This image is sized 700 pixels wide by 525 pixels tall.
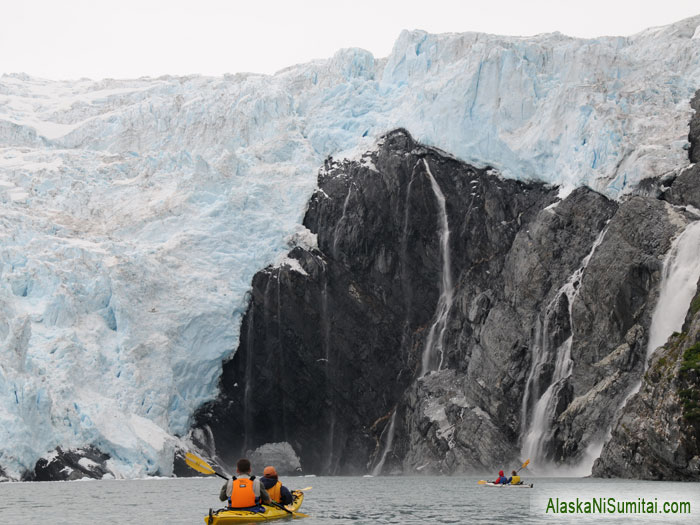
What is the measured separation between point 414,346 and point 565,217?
1234 centimetres

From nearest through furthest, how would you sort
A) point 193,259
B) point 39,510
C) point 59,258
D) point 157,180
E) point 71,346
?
point 39,510
point 71,346
point 59,258
point 193,259
point 157,180

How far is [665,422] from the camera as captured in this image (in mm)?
33781

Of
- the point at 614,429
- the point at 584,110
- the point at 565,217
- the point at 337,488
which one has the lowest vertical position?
the point at 337,488

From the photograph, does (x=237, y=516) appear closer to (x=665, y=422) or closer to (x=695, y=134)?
(x=665, y=422)

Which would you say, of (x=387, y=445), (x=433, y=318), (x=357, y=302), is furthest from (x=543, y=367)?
(x=357, y=302)

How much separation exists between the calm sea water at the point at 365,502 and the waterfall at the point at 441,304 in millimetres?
15810

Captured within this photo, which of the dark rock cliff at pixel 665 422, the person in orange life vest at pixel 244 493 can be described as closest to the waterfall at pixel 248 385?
the dark rock cliff at pixel 665 422

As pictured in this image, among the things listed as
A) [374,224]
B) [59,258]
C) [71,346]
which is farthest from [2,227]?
[374,224]

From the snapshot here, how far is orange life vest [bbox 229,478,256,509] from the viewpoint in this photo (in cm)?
2003

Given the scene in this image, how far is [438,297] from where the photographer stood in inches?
2232

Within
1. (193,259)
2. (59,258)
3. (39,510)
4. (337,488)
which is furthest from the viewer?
(193,259)

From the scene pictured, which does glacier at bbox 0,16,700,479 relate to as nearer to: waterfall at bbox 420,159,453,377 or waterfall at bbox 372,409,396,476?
waterfall at bbox 420,159,453,377

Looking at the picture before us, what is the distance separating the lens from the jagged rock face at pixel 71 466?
42031 mm

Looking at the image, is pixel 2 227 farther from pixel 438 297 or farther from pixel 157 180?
pixel 438 297
